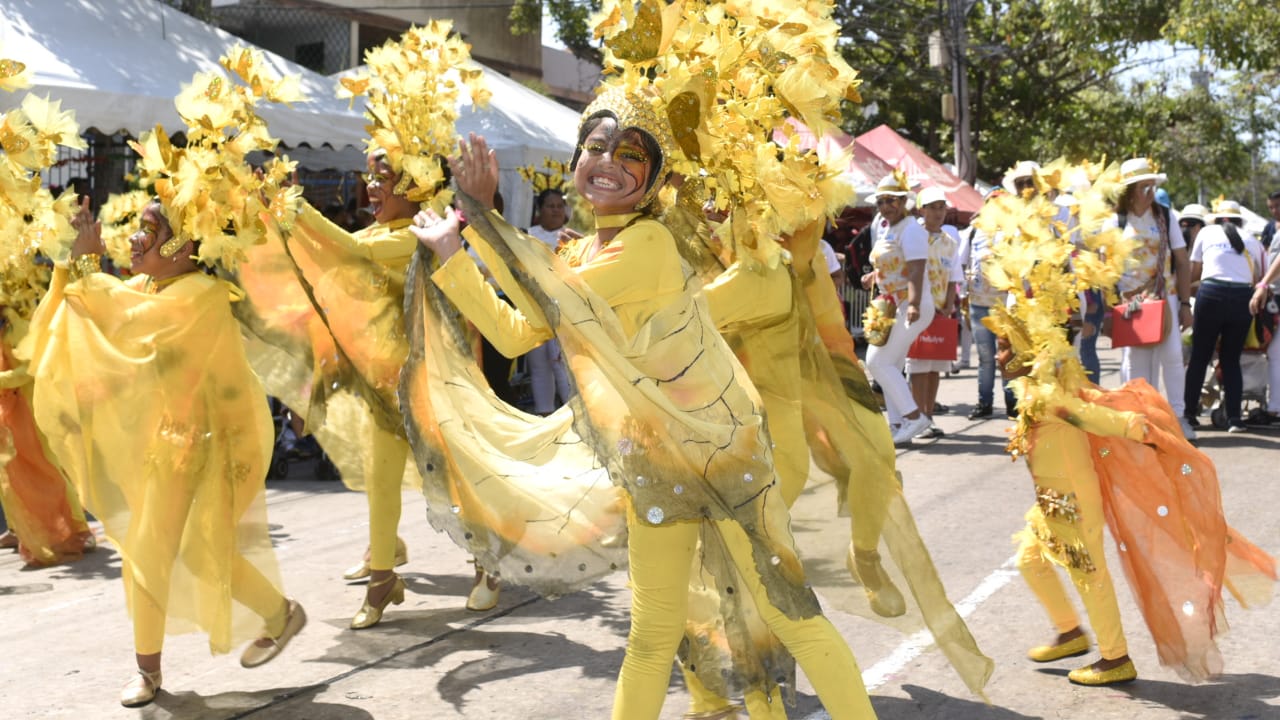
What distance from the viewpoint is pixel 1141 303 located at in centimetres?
939

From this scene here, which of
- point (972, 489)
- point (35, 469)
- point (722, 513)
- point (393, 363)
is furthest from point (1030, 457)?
point (35, 469)

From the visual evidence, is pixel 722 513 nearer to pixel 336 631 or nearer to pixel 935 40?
pixel 336 631

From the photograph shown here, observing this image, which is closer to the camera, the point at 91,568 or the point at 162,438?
the point at 162,438

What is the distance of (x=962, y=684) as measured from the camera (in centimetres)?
483

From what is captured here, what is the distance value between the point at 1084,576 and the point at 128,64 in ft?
28.7

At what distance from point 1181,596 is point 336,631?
3397mm

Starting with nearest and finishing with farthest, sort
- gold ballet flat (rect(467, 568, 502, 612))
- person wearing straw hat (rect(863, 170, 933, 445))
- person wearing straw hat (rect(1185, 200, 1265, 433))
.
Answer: gold ballet flat (rect(467, 568, 502, 612))
person wearing straw hat (rect(863, 170, 933, 445))
person wearing straw hat (rect(1185, 200, 1265, 433))

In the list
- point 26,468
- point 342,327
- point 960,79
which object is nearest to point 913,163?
point 960,79

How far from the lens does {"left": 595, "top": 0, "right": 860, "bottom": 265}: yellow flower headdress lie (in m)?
3.72

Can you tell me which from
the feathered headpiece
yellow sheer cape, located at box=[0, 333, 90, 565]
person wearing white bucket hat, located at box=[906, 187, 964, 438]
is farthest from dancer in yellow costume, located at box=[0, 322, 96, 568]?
person wearing white bucket hat, located at box=[906, 187, 964, 438]

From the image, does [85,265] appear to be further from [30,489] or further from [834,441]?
[30,489]

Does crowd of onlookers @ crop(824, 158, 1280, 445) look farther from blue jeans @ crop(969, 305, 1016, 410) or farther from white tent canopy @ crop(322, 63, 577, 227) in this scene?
white tent canopy @ crop(322, 63, 577, 227)

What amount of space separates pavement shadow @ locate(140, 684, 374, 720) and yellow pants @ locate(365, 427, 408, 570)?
96 centimetres

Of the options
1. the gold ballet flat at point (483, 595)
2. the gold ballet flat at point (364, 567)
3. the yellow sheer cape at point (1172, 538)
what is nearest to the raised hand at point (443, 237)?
the yellow sheer cape at point (1172, 538)
